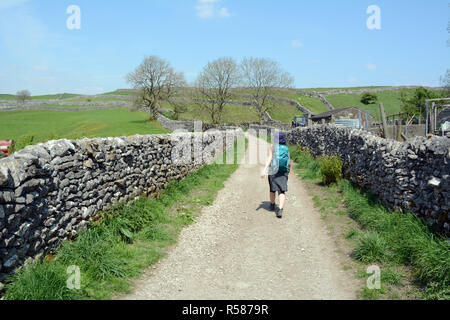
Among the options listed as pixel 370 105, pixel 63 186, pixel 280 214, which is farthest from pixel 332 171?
pixel 370 105

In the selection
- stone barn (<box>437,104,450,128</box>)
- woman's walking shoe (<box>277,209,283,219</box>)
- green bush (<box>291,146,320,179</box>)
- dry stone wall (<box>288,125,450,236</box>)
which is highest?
stone barn (<box>437,104,450,128</box>)

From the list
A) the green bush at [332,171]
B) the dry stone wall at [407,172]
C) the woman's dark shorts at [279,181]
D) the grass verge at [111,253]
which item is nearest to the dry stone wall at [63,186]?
the grass verge at [111,253]

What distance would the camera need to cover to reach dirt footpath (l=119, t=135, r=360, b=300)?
4.82 m

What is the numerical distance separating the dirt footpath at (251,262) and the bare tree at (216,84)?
155 ft

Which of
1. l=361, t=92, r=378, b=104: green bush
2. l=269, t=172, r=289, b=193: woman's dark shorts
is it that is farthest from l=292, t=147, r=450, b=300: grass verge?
l=361, t=92, r=378, b=104: green bush

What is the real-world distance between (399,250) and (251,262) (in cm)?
250

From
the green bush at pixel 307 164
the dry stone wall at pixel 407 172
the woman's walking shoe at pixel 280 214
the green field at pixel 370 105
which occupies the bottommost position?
the woman's walking shoe at pixel 280 214

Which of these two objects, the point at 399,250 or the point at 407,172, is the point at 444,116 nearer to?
the point at 407,172

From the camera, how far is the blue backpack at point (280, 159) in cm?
866

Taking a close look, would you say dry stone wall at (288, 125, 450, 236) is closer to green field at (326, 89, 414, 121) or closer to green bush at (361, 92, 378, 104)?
green field at (326, 89, 414, 121)

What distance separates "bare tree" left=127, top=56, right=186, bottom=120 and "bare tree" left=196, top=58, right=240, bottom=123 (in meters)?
4.51

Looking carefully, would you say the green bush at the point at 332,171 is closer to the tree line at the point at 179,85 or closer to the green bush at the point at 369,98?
the tree line at the point at 179,85

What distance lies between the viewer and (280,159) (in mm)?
8656
